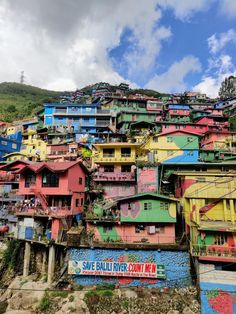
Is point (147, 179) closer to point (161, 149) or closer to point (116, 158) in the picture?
point (116, 158)

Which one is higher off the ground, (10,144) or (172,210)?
(10,144)

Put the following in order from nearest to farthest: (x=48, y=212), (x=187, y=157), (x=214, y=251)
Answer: (x=214, y=251) → (x=48, y=212) → (x=187, y=157)

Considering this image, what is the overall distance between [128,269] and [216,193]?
1175 cm

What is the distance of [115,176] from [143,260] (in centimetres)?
1351

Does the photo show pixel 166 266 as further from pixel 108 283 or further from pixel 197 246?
pixel 108 283

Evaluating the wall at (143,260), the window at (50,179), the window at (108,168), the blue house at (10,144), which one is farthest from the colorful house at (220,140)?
the blue house at (10,144)

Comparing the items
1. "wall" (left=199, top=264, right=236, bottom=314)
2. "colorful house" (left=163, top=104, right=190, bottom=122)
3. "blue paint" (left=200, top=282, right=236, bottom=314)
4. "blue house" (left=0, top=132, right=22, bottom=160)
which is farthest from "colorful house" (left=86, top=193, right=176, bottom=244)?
"colorful house" (left=163, top=104, right=190, bottom=122)

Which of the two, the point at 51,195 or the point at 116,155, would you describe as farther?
the point at 116,155

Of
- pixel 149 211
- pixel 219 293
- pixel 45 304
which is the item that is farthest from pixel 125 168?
pixel 219 293

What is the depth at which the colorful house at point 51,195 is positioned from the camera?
27359 mm

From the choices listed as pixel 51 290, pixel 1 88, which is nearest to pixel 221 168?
pixel 51 290

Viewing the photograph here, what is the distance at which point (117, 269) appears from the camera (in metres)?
22.2

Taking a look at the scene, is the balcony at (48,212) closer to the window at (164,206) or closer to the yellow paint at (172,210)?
the window at (164,206)

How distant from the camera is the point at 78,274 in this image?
22.9 metres
